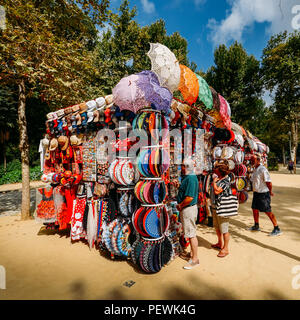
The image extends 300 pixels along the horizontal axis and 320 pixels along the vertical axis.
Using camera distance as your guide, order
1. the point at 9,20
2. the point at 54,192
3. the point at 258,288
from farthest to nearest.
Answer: the point at 9,20
the point at 54,192
the point at 258,288

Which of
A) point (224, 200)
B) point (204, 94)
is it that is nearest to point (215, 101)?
point (204, 94)

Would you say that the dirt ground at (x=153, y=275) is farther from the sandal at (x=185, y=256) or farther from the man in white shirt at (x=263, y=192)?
the man in white shirt at (x=263, y=192)

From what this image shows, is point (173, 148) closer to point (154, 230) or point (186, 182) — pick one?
point (186, 182)

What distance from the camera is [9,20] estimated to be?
4387 mm

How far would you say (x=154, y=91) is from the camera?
2625mm

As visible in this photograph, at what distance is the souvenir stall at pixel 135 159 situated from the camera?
2.66 meters

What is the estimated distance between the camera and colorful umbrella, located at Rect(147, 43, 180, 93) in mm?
2623

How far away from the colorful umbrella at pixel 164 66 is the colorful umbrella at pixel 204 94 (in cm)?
50

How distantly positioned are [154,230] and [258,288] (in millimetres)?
1460

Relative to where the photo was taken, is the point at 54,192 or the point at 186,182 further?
the point at 54,192

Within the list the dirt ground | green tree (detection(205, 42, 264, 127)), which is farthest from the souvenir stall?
green tree (detection(205, 42, 264, 127))

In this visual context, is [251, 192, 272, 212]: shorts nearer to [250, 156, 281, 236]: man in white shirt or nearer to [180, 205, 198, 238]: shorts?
[250, 156, 281, 236]: man in white shirt

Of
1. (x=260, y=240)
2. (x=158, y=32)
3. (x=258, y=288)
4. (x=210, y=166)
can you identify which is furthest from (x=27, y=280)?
(x=158, y=32)

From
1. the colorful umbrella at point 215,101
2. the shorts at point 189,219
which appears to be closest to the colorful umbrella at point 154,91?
the colorful umbrella at point 215,101
